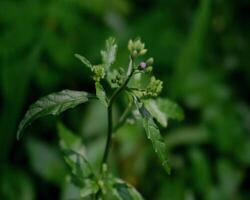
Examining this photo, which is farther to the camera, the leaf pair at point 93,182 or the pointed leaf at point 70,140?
the pointed leaf at point 70,140

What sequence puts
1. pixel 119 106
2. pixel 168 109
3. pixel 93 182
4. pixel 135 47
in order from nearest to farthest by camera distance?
1. pixel 135 47
2. pixel 93 182
3. pixel 168 109
4. pixel 119 106

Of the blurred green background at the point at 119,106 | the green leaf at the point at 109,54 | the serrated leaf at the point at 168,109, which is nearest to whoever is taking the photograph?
the green leaf at the point at 109,54

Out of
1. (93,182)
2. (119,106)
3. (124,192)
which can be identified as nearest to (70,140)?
(93,182)

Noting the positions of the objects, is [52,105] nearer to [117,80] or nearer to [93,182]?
[117,80]

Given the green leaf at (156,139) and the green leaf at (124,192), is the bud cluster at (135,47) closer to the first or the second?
the green leaf at (156,139)

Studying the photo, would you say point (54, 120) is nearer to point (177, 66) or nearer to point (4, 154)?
point (4, 154)

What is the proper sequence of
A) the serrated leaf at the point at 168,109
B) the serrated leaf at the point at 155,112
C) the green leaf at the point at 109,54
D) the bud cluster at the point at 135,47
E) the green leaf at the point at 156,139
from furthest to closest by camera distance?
the serrated leaf at the point at 168,109
the serrated leaf at the point at 155,112
the green leaf at the point at 109,54
the bud cluster at the point at 135,47
the green leaf at the point at 156,139

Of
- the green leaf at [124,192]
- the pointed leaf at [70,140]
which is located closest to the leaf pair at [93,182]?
the green leaf at [124,192]
